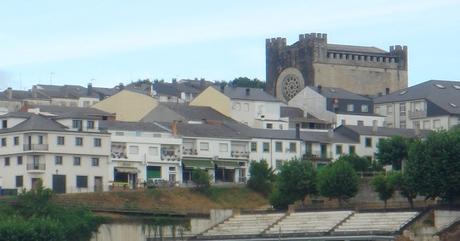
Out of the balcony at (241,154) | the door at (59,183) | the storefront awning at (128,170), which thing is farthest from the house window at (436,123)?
the door at (59,183)

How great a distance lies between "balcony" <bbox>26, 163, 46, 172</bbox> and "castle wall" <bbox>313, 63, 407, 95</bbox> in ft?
159

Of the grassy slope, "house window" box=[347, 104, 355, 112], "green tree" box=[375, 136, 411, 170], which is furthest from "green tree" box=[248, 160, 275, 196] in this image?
"house window" box=[347, 104, 355, 112]

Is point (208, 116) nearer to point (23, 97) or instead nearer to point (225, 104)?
point (225, 104)

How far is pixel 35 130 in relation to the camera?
401ft

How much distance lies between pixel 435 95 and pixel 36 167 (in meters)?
39.8

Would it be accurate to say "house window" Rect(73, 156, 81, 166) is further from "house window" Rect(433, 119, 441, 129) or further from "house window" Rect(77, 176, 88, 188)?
"house window" Rect(433, 119, 441, 129)

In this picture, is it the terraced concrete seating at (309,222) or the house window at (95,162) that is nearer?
the terraced concrete seating at (309,222)

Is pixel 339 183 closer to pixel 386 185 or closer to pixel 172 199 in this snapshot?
pixel 386 185

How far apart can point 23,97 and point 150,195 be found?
50.6m

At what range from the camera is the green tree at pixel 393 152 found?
129 m

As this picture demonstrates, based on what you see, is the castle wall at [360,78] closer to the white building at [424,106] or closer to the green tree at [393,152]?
the white building at [424,106]

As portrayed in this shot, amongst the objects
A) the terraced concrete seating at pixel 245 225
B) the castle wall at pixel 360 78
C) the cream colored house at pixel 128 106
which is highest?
the castle wall at pixel 360 78

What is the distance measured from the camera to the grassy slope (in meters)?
115

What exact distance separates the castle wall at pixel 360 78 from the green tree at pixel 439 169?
56.5m
